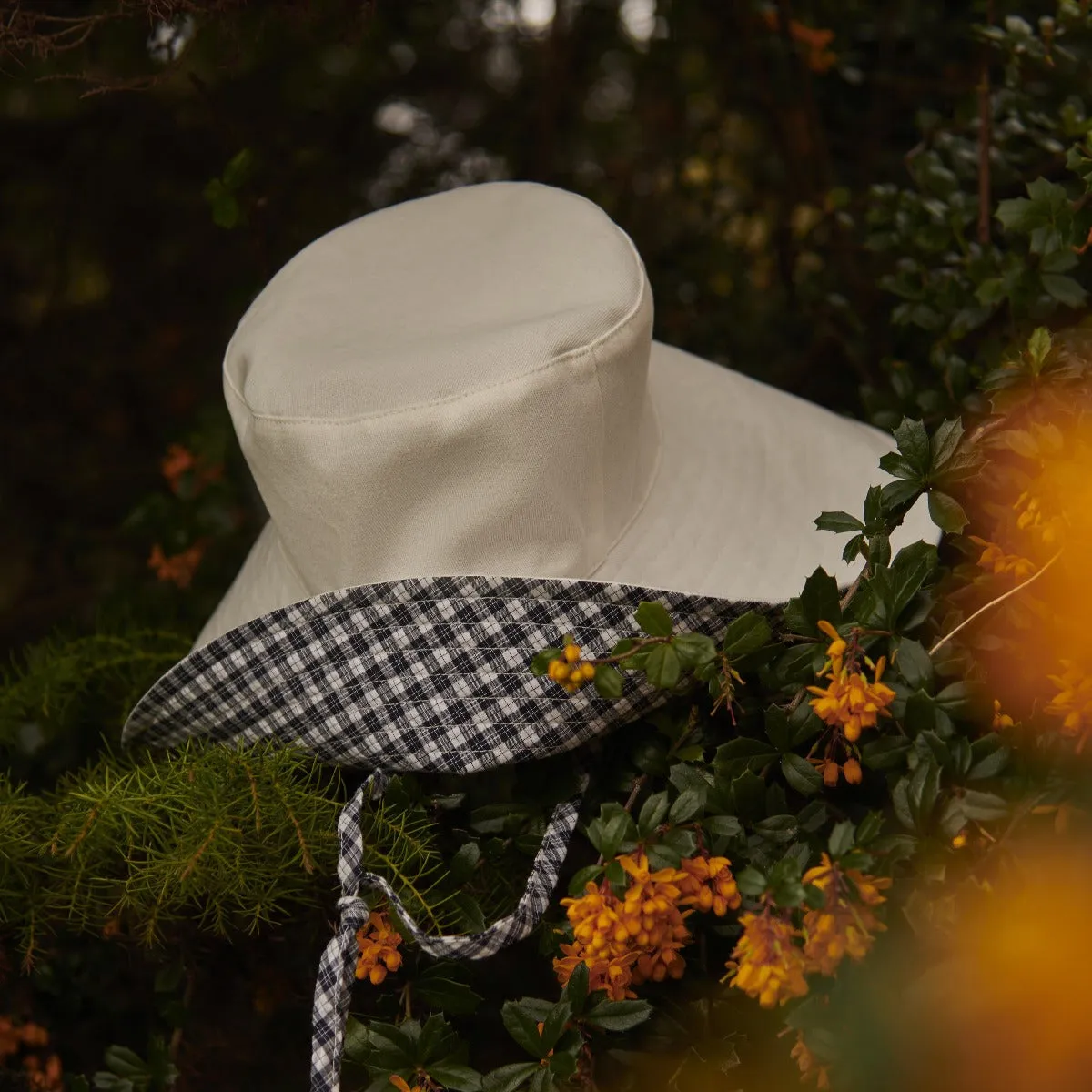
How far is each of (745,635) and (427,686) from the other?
218 mm

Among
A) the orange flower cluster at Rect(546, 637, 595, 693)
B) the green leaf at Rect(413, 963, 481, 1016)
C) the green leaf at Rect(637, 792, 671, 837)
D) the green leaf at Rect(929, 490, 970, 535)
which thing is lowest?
the green leaf at Rect(413, 963, 481, 1016)

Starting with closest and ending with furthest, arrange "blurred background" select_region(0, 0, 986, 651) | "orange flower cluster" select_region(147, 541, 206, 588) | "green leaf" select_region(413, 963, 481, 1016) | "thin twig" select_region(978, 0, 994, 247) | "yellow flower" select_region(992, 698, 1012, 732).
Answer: "yellow flower" select_region(992, 698, 1012, 732)
"green leaf" select_region(413, 963, 481, 1016)
"thin twig" select_region(978, 0, 994, 247)
"orange flower cluster" select_region(147, 541, 206, 588)
"blurred background" select_region(0, 0, 986, 651)

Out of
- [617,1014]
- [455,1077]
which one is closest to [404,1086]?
[455,1077]

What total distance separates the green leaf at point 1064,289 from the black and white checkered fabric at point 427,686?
0.38 m

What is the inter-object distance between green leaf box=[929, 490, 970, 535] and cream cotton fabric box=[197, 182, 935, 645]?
0.14 meters

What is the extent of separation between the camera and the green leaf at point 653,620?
71 cm

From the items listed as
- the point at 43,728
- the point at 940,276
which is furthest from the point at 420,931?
the point at 940,276

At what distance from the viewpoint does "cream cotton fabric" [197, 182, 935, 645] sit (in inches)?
31.0

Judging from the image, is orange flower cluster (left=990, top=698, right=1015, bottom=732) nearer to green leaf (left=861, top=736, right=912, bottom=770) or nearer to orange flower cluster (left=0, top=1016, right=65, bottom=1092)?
green leaf (left=861, top=736, right=912, bottom=770)

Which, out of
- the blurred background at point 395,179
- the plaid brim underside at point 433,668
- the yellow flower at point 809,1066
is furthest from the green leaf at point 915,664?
the blurred background at point 395,179

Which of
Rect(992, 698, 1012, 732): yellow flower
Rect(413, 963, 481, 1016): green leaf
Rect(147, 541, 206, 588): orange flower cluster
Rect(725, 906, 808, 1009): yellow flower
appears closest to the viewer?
Rect(725, 906, 808, 1009): yellow flower

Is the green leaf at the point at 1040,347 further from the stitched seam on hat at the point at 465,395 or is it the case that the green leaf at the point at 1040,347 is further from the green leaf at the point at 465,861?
the green leaf at the point at 465,861

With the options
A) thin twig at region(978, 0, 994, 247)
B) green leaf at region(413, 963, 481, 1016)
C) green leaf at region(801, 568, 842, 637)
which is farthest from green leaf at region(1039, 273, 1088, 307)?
green leaf at region(413, 963, 481, 1016)

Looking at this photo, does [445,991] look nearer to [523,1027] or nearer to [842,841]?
[523,1027]
